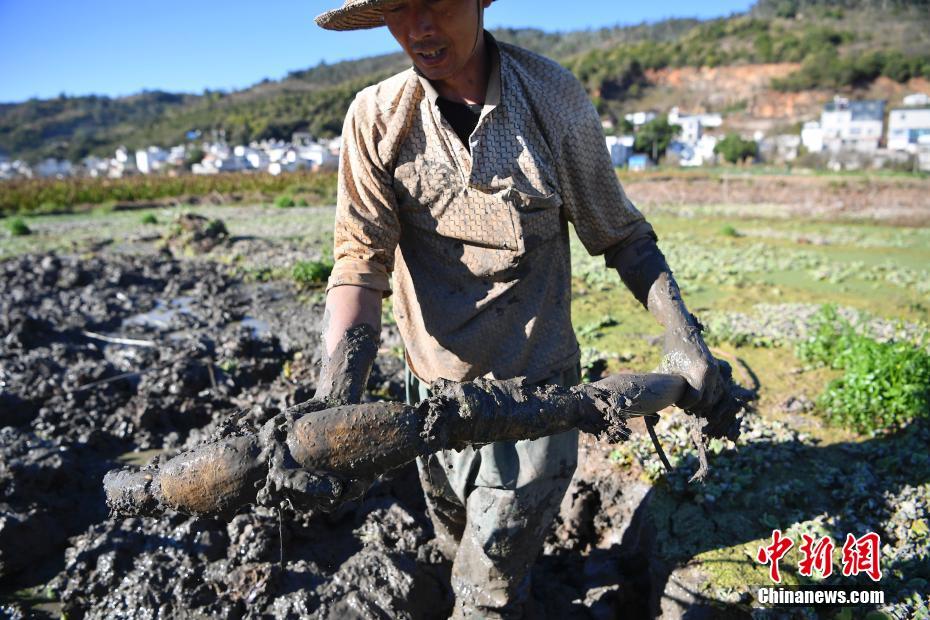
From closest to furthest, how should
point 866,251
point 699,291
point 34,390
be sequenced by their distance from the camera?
1. point 34,390
2. point 699,291
3. point 866,251

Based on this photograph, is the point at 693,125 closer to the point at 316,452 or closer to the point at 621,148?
the point at 621,148

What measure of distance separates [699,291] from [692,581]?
5468 millimetres

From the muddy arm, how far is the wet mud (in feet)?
0.03

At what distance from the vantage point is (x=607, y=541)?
9.45ft

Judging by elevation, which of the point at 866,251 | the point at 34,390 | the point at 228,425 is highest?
the point at 228,425

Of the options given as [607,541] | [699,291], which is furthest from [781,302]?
[607,541]

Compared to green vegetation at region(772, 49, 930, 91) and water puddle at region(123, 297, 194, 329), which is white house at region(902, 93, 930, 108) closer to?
green vegetation at region(772, 49, 930, 91)

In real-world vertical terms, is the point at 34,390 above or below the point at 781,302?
above

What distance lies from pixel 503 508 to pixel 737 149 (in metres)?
47.9

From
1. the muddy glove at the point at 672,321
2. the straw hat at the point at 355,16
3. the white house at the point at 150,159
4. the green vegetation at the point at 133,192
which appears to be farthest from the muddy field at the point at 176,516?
the white house at the point at 150,159

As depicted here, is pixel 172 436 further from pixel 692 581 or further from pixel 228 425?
pixel 692 581

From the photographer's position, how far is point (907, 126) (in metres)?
47.8

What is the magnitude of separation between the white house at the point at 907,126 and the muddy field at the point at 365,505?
5221 centimetres

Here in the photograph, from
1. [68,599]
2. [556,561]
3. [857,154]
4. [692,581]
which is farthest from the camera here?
[857,154]
